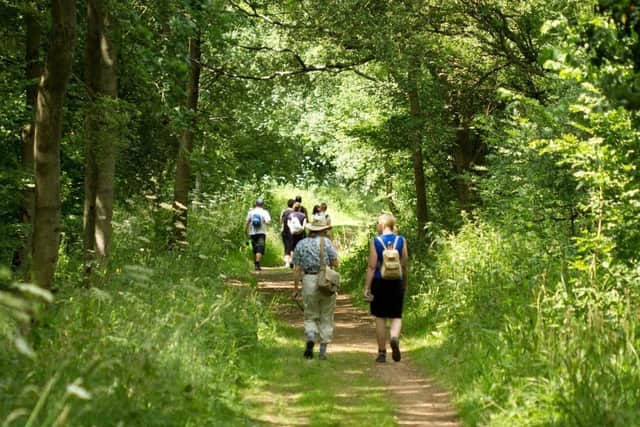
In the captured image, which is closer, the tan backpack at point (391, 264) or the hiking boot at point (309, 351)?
the tan backpack at point (391, 264)

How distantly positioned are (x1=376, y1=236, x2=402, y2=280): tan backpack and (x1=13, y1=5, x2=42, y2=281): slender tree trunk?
214 inches

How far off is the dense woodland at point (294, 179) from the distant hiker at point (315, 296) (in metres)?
0.69

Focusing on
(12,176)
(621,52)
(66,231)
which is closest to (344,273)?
(66,231)

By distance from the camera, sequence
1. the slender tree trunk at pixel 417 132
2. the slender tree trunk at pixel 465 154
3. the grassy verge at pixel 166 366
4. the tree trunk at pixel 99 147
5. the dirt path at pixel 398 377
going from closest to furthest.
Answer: the grassy verge at pixel 166 366, the dirt path at pixel 398 377, the tree trunk at pixel 99 147, the slender tree trunk at pixel 417 132, the slender tree trunk at pixel 465 154

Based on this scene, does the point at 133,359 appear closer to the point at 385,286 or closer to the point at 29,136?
the point at 385,286

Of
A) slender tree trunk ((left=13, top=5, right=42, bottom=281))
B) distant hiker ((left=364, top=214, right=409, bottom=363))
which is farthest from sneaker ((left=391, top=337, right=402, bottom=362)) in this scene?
slender tree trunk ((left=13, top=5, right=42, bottom=281))

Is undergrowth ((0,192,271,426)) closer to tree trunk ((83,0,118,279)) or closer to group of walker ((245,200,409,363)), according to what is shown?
tree trunk ((83,0,118,279))

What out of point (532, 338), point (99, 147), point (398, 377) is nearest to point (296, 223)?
point (99, 147)

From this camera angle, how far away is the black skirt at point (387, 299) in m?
11.9

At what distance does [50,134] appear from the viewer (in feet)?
28.5

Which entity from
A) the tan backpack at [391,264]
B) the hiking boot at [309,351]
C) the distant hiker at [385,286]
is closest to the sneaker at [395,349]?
the distant hiker at [385,286]

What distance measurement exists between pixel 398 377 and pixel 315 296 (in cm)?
165

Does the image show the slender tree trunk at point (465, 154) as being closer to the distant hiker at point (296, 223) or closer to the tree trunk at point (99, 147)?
the distant hiker at point (296, 223)

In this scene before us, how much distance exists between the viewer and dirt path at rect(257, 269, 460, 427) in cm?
880
